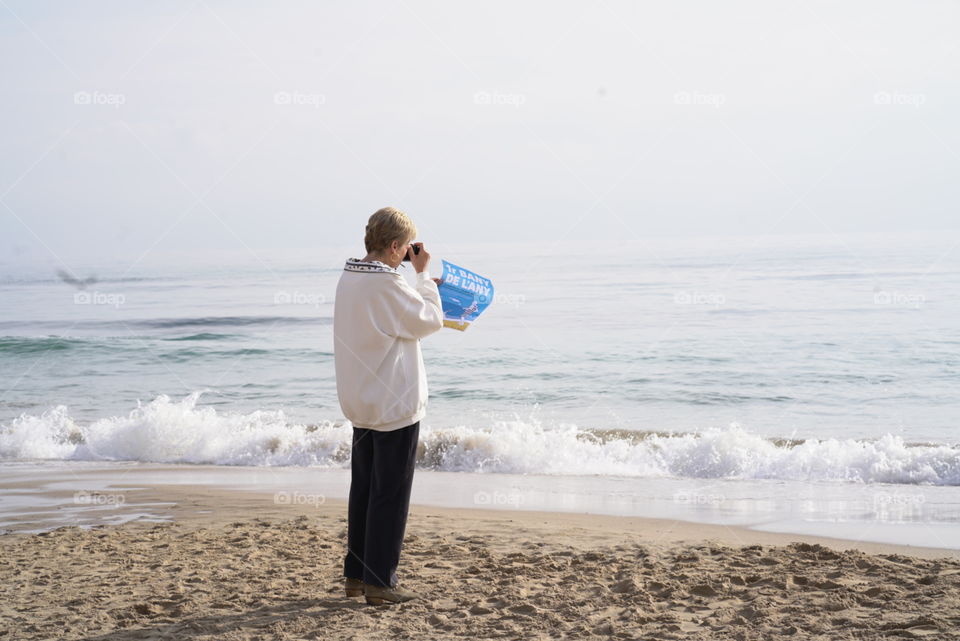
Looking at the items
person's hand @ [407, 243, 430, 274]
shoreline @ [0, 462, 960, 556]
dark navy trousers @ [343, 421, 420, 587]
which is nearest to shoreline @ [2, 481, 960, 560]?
shoreline @ [0, 462, 960, 556]

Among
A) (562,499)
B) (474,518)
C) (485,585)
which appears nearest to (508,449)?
(562,499)

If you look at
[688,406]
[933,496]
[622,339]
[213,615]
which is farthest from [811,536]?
[622,339]

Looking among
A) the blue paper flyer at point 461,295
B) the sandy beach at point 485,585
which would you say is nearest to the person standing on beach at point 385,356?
the blue paper flyer at point 461,295

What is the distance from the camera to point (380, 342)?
359 centimetres

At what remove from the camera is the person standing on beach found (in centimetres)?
359

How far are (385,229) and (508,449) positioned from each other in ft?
19.4

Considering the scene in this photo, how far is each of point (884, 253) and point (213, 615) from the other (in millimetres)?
31138

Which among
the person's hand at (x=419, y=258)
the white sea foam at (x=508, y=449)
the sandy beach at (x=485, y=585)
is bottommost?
the sandy beach at (x=485, y=585)

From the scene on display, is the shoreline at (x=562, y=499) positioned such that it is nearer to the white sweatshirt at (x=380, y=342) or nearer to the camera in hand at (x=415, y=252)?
the white sweatshirt at (x=380, y=342)

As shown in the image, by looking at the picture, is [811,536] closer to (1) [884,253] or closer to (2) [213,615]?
(2) [213,615]

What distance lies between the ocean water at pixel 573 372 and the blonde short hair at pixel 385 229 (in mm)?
5211

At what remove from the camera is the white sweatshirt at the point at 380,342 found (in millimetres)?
3584

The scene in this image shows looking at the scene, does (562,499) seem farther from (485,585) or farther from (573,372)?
(573,372)

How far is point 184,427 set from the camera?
1042 cm
